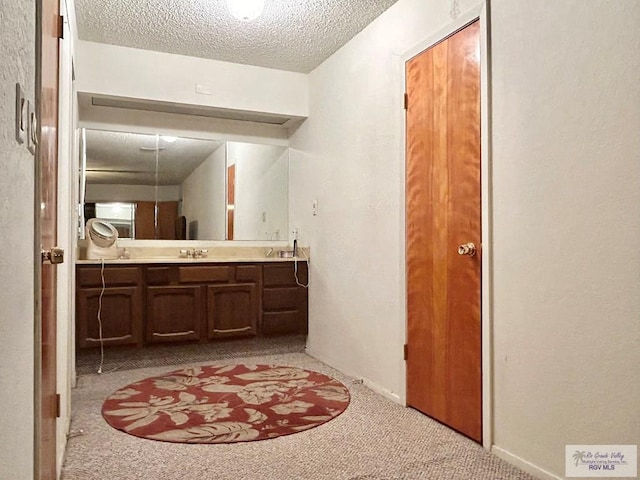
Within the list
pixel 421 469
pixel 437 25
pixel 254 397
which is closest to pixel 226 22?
pixel 437 25

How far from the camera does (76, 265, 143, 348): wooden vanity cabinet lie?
11.3 feet

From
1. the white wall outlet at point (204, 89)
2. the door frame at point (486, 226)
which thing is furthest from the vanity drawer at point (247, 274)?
the door frame at point (486, 226)

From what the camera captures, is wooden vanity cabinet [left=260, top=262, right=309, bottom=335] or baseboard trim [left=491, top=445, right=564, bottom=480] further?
wooden vanity cabinet [left=260, top=262, right=309, bottom=335]

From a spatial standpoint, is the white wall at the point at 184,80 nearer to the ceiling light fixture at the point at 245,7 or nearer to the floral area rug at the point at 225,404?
the ceiling light fixture at the point at 245,7

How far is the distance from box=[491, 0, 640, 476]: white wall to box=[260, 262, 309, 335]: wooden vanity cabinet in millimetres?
2152

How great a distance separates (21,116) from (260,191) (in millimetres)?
3627

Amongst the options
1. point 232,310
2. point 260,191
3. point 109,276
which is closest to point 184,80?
point 260,191

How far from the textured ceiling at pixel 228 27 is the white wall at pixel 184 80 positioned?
0.25 feet

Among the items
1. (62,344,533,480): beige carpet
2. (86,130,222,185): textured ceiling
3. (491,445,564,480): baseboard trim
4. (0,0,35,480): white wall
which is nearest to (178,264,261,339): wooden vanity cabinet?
(86,130,222,185): textured ceiling

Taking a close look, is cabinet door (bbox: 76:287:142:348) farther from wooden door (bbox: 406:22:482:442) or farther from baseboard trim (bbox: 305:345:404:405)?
wooden door (bbox: 406:22:482:442)

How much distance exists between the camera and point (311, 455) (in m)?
2.20

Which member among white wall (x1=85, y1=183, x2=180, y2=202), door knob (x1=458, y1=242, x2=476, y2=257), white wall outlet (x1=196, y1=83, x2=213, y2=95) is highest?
white wall outlet (x1=196, y1=83, x2=213, y2=95)

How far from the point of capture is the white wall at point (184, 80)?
3562 mm

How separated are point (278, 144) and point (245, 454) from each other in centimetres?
301
